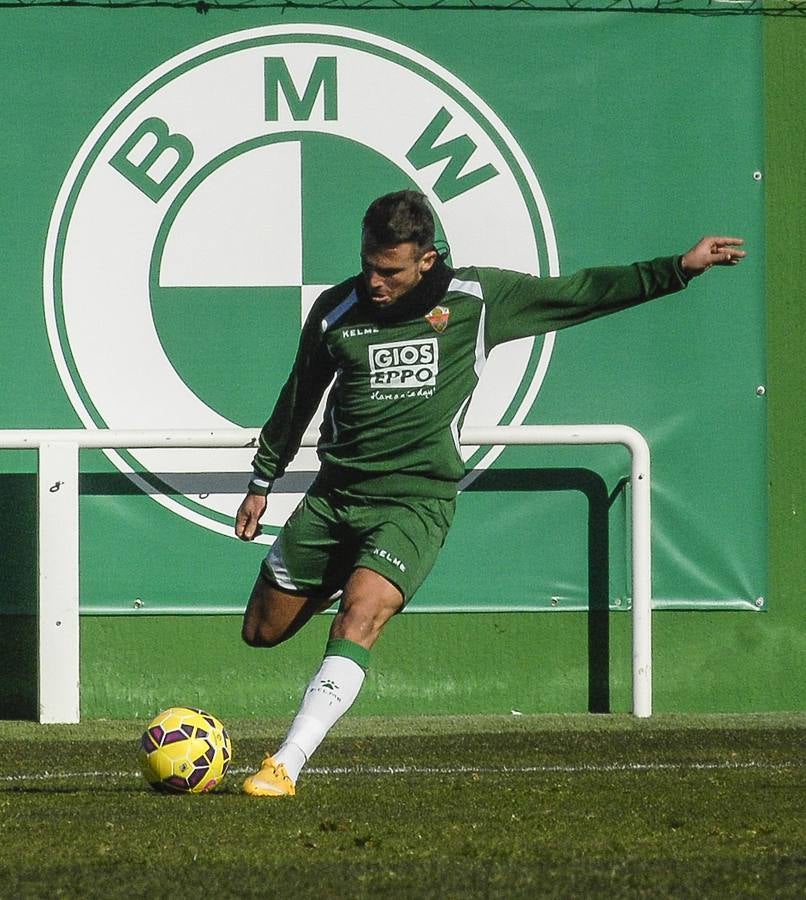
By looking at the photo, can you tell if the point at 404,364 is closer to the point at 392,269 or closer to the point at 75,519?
the point at 392,269

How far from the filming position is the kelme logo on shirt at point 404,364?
20.1 ft

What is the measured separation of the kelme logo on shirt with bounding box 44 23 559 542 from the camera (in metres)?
8.48

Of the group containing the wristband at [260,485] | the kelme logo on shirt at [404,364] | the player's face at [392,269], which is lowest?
the wristband at [260,485]

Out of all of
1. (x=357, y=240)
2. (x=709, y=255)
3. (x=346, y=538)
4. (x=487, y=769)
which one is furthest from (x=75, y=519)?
(x=709, y=255)

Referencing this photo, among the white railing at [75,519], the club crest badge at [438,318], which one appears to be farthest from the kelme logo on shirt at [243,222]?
the club crest badge at [438,318]

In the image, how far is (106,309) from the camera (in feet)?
27.9

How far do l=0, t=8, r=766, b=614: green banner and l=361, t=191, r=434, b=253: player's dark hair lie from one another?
2509mm

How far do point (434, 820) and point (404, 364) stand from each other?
1.61 m

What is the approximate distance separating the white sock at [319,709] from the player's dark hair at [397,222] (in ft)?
4.42

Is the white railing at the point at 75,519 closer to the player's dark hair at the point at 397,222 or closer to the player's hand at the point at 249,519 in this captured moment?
the player's hand at the point at 249,519

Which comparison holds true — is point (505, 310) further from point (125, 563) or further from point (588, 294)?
point (125, 563)

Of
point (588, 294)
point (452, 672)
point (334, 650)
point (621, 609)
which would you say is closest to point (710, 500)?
point (621, 609)

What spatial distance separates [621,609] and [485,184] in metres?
2.04

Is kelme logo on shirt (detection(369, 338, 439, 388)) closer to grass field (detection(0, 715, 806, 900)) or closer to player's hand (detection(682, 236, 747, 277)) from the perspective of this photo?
player's hand (detection(682, 236, 747, 277))
